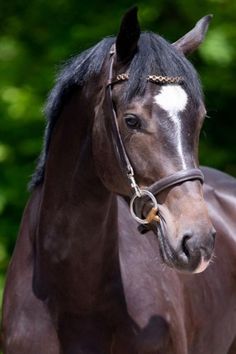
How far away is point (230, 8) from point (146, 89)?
1.67 m

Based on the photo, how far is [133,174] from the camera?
311cm

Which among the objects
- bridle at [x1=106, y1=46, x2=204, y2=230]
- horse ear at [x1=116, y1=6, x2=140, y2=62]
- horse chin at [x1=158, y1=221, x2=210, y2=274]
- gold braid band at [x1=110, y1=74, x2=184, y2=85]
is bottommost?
horse chin at [x1=158, y1=221, x2=210, y2=274]

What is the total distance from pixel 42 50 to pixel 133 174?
1.79 meters

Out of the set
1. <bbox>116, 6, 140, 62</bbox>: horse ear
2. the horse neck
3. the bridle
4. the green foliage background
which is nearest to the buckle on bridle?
the bridle

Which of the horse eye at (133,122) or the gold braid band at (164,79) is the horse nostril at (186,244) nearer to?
the horse eye at (133,122)

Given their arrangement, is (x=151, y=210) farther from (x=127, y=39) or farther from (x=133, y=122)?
(x=127, y=39)

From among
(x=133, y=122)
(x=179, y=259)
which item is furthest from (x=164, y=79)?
(x=179, y=259)

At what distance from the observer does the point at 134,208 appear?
3160 millimetres

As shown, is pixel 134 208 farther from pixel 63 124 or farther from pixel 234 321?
pixel 234 321

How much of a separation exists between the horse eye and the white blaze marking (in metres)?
0.08

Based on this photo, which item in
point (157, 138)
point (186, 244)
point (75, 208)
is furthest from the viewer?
point (75, 208)

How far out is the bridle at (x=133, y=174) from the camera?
2996 mm

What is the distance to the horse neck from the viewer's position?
133 inches

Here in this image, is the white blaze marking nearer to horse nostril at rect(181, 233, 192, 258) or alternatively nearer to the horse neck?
horse nostril at rect(181, 233, 192, 258)
